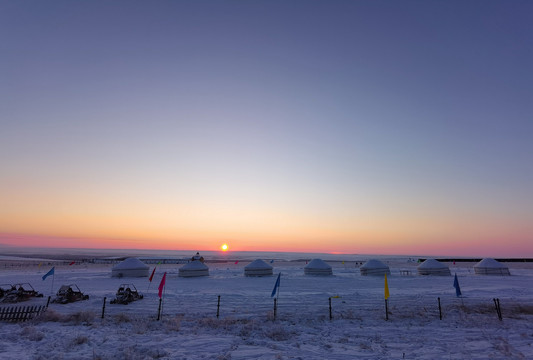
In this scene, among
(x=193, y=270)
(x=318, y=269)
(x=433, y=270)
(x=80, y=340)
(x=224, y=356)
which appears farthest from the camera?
(x=433, y=270)

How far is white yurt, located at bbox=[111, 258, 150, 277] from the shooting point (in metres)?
44.9

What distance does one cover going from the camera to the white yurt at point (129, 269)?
44.9 metres

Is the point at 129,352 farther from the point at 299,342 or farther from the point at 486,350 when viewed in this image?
the point at 486,350

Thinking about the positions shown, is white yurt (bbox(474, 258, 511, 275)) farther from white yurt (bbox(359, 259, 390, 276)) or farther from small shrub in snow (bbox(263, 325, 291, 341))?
small shrub in snow (bbox(263, 325, 291, 341))

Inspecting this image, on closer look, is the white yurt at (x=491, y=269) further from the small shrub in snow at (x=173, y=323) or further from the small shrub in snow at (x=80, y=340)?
the small shrub in snow at (x=80, y=340)

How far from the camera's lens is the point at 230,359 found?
10977 mm

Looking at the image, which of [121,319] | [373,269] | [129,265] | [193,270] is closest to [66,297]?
[121,319]

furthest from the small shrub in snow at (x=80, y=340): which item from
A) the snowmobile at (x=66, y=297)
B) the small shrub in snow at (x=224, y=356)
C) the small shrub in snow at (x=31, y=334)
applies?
the snowmobile at (x=66, y=297)

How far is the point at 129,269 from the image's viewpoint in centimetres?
4581

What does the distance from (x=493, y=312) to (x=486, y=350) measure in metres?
9.30

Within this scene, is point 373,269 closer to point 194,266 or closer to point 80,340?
point 194,266

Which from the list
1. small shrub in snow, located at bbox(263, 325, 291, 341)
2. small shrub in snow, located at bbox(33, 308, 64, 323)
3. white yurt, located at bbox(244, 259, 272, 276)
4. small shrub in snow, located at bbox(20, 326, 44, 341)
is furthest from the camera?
white yurt, located at bbox(244, 259, 272, 276)

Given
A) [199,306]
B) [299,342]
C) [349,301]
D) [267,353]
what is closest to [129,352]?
[267,353]

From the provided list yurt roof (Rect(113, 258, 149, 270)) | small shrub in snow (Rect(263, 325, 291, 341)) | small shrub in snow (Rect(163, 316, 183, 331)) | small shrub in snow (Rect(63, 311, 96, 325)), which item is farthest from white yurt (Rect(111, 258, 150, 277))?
small shrub in snow (Rect(263, 325, 291, 341))
